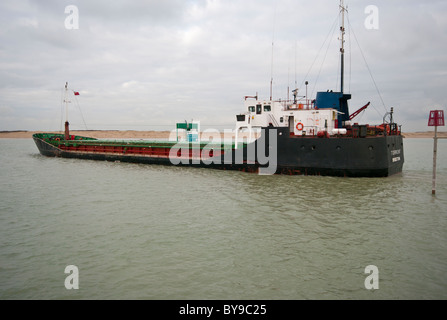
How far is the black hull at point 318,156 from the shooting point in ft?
65.5

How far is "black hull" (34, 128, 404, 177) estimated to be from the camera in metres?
20.0

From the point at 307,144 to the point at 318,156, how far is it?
4.01ft

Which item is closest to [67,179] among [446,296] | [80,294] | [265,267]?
[80,294]

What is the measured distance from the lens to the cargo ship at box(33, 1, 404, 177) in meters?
20.1
